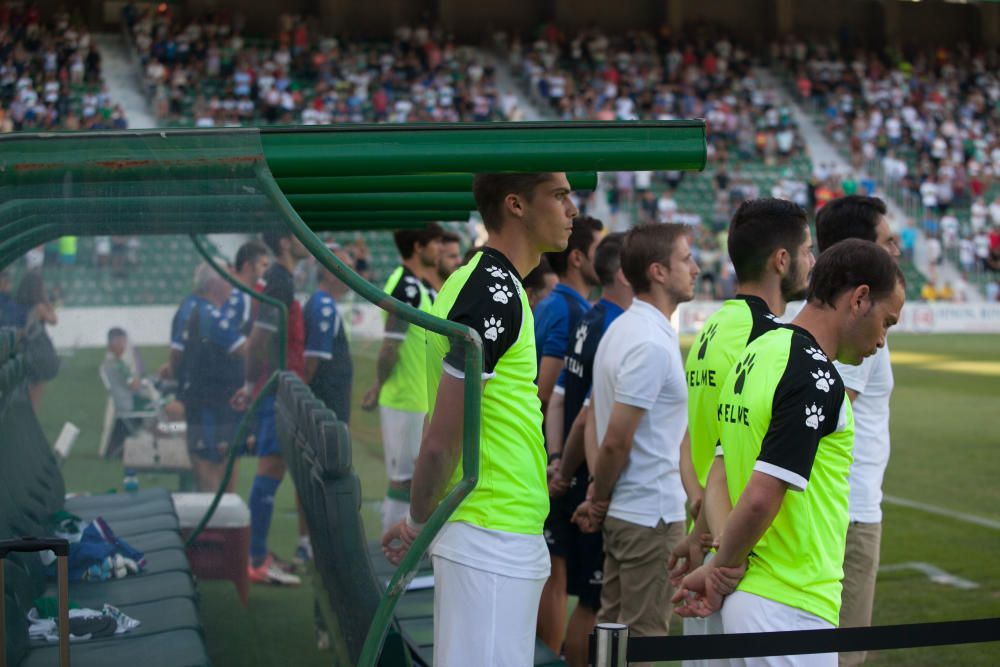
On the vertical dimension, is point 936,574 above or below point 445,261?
below

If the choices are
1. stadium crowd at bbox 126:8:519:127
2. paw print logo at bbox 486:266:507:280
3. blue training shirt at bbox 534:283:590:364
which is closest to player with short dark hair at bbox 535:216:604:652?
blue training shirt at bbox 534:283:590:364

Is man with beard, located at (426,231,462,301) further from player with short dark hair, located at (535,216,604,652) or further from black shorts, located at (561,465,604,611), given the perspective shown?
black shorts, located at (561,465,604,611)

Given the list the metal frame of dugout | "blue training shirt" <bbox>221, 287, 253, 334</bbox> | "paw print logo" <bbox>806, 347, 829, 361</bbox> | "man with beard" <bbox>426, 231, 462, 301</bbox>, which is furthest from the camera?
"man with beard" <bbox>426, 231, 462, 301</bbox>

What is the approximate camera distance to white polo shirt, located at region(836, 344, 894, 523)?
144 inches

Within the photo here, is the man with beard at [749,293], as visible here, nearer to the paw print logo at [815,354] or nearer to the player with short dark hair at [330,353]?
the paw print logo at [815,354]

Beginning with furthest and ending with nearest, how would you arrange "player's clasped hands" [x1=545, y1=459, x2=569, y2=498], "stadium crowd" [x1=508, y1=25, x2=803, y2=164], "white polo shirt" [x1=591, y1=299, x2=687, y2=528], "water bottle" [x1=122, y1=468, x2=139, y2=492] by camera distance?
"stadium crowd" [x1=508, y1=25, x2=803, y2=164] → "player's clasped hands" [x1=545, y1=459, x2=569, y2=498] → "white polo shirt" [x1=591, y1=299, x2=687, y2=528] → "water bottle" [x1=122, y1=468, x2=139, y2=492]

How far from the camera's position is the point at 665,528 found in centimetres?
383

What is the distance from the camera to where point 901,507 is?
804 centimetres

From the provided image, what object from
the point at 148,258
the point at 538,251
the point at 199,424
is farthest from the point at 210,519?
the point at 538,251

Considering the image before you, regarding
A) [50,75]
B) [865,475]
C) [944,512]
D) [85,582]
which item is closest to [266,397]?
[85,582]

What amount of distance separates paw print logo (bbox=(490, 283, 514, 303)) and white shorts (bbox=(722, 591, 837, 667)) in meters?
0.87

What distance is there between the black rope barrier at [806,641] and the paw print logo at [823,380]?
52 cm

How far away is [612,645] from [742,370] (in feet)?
2.64

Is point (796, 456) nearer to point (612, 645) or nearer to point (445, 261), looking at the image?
point (612, 645)
